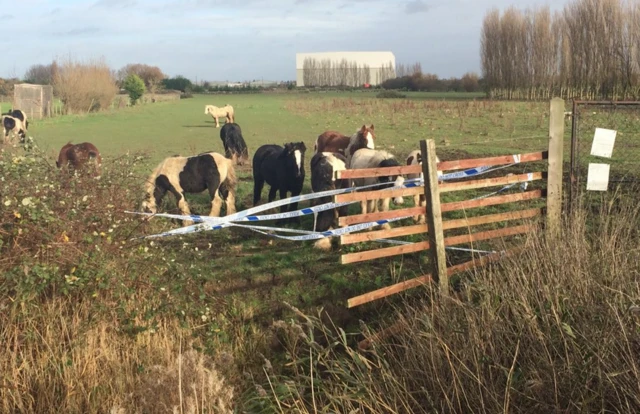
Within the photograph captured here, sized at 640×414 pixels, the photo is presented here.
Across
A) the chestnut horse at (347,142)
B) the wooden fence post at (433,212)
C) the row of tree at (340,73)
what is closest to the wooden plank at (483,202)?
the wooden fence post at (433,212)

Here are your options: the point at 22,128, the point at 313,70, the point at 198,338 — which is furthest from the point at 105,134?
the point at 313,70

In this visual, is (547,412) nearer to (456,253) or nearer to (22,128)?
(456,253)

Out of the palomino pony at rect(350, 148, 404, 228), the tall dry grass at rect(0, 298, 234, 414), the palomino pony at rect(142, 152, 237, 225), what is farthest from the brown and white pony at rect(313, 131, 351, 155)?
the tall dry grass at rect(0, 298, 234, 414)

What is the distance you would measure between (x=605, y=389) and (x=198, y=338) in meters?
3.62

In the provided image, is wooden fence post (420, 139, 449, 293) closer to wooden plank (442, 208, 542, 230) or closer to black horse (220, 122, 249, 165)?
wooden plank (442, 208, 542, 230)

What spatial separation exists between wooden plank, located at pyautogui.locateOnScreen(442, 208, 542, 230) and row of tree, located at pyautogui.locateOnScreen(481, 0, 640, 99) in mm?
38177

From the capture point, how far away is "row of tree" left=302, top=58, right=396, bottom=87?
104312 millimetres

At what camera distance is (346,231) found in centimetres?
612

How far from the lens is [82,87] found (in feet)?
139

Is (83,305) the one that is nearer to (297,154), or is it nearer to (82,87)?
(297,154)

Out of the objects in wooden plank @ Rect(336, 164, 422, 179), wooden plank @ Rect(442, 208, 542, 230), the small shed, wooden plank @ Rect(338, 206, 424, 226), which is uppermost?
the small shed

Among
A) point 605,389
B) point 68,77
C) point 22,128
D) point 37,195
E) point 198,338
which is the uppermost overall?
point 68,77

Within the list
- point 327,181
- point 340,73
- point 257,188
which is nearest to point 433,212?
point 327,181

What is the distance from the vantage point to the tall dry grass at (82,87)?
139 feet
